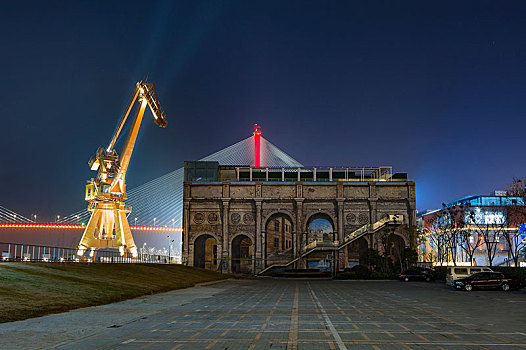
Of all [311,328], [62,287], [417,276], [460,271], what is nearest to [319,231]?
[417,276]

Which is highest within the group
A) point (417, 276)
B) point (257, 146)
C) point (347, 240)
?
point (257, 146)

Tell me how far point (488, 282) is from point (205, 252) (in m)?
51.4

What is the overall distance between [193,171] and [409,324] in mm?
63714

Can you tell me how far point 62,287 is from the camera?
23.6 meters

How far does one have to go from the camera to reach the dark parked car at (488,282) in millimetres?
35344

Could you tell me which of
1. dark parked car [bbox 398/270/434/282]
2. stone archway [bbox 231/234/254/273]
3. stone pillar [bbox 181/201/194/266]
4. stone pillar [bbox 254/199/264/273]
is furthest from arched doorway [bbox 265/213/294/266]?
dark parked car [bbox 398/270/434/282]

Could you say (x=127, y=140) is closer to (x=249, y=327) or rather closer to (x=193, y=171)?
(x=193, y=171)

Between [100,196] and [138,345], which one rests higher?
[100,196]

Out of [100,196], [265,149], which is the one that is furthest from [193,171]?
[265,149]

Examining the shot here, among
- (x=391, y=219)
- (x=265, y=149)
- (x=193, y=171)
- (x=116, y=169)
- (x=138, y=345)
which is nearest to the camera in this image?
(x=138, y=345)

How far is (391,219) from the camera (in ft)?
236

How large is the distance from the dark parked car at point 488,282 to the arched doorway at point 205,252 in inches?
1755

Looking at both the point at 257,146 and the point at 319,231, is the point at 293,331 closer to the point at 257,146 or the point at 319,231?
the point at 257,146

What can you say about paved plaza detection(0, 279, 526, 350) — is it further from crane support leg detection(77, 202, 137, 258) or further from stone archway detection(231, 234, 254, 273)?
stone archway detection(231, 234, 254, 273)
